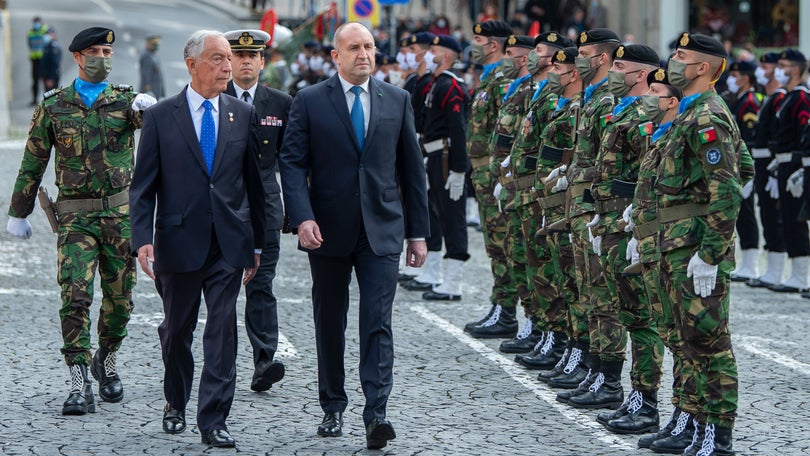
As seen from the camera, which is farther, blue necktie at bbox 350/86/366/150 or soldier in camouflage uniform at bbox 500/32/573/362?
soldier in camouflage uniform at bbox 500/32/573/362

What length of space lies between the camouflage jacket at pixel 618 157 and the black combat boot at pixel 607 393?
895mm

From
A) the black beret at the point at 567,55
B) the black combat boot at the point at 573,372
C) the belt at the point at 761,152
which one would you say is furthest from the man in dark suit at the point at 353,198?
the belt at the point at 761,152

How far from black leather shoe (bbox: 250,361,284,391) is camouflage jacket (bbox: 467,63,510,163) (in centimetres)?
332

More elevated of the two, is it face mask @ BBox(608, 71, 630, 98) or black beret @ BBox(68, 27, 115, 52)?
black beret @ BBox(68, 27, 115, 52)

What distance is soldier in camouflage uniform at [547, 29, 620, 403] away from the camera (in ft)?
28.7

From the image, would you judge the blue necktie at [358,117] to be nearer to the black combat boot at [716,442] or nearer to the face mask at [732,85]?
the black combat boot at [716,442]

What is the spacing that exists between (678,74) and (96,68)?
136 inches

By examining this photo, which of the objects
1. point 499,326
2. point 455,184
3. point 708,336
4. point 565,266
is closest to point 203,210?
point 708,336

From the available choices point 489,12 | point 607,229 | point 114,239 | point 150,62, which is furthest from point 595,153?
point 489,12

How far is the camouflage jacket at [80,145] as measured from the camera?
8.70 metres

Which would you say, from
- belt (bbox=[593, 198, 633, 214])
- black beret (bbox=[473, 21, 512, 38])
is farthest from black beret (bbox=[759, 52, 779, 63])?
belt (bbox=[593, 198, 633, 214])

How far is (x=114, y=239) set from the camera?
8.73 m

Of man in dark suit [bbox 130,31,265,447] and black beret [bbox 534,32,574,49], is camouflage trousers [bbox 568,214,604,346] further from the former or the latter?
man in dark suit [bbox 130,31,265,447]

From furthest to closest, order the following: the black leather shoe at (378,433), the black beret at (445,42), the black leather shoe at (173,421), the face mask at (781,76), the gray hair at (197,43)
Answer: the face mask at (781,76) → the black beret at (445,42) → the black leather shoe at (173,421) → the gray hair at (197,43) → the black leather shoe at (378,433)
